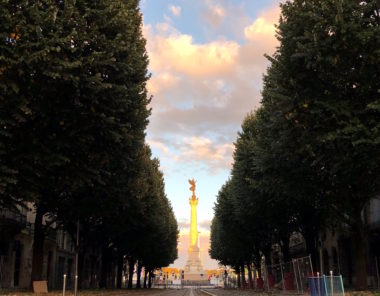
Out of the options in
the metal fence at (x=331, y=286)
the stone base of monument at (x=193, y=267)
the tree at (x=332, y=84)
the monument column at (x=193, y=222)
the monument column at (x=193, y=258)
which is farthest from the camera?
the stone base of monument at (x=193, y=267)

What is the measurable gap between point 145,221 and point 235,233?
49.1ft

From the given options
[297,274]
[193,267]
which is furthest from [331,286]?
[193,267]

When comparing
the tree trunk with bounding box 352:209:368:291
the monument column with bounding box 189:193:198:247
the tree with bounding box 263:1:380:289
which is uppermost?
the monument column with bounding box 189:193:198:247

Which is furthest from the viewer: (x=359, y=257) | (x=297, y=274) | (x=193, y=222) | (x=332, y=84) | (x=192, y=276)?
(x=192, y=276)

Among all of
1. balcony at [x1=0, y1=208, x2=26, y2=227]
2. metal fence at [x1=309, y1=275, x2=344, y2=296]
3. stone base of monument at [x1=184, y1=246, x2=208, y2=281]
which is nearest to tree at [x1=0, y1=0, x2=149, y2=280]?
metal fence at [x1=309, y1=275, x2=344, y2=296]

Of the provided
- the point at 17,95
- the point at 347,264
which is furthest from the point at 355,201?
the point at 347,264

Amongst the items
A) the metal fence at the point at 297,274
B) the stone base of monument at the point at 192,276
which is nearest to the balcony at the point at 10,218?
the metal fence at the point at 297,274

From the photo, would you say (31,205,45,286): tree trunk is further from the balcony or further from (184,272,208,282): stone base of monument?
(184,272,208,282): stone base of monument

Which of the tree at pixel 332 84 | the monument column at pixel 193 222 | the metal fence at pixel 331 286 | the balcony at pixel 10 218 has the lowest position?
the metal fence at pixel 331 286

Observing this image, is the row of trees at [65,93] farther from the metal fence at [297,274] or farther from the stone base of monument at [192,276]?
the stone base of monument at [192,276]

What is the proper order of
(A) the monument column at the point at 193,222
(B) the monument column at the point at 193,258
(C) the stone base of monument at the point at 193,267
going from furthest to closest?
(C) the stone base of monument at the point at 193,267 → (B) the monument column at the point at 193,258 → (A) the monument column at the point at 193,222

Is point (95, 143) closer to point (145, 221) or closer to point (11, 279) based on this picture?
point (145, 221)

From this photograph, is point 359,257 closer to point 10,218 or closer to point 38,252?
point 38,252

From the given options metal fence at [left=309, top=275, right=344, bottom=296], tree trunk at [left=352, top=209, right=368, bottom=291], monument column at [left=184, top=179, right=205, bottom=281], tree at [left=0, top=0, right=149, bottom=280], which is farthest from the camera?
monument column at [left=184, top=179, right=205, bottom=281]
